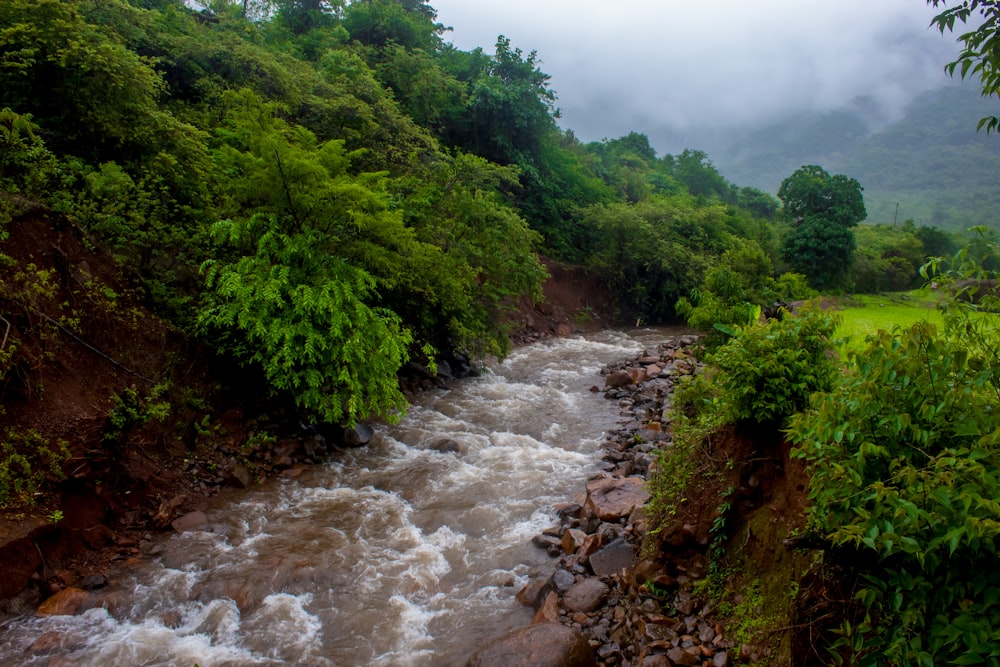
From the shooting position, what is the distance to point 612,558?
6.84m

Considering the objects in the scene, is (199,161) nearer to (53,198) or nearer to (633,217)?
(53,198)

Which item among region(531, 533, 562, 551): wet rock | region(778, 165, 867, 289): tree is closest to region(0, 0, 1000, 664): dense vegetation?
region(531, 533, 562, 551): wet rock

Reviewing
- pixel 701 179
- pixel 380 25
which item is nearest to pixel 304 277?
pixel 380 25

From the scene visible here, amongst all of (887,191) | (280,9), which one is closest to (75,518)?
(280,9)

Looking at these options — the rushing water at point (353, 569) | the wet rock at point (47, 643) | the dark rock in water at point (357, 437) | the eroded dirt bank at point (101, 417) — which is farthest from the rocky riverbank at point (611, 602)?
the eroded dirt bank at point (101, 417)

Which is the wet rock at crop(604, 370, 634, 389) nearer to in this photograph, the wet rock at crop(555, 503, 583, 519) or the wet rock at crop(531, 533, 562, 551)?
the wet rock at crop(555, 503, 583, 519)

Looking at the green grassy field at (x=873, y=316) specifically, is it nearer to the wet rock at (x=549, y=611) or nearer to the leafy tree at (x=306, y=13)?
the wet rock at (x=549, y=611)

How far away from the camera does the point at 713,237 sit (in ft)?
113

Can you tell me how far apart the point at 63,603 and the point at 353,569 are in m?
3.23

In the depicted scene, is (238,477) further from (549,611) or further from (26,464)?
(549,611)

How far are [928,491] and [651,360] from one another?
16524mm

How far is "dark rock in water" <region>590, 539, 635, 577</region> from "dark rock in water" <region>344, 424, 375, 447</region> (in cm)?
590

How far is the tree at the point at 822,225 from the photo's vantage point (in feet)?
114

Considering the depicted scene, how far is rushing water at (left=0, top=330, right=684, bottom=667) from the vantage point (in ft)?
19.5
